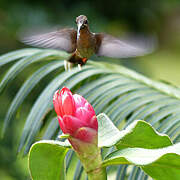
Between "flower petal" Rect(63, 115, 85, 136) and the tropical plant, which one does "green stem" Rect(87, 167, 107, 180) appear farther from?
the tropical plant

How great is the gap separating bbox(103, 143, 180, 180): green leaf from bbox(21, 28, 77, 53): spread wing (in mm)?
510

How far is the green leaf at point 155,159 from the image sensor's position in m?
0.46

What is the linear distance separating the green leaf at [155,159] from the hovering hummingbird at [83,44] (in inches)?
17.5

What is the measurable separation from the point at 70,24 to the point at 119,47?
2294mm

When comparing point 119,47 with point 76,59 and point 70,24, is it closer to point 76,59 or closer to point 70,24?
point 76,59

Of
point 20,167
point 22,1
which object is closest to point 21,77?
point 20,167

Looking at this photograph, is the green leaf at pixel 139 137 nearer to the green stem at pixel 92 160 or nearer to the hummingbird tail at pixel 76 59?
the green stem at pixel 92 160

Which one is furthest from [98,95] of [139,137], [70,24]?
[70,24]

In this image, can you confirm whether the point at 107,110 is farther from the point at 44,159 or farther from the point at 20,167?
the point at 20,167

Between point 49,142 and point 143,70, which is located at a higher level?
point 49,142

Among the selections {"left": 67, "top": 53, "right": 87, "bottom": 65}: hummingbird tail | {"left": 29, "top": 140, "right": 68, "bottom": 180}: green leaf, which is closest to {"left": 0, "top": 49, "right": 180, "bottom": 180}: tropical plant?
{"left": 67, "top": 53, "right": 87, "bottom": 65}: hummingbird tail

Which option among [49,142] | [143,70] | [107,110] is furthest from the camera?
[143,70]

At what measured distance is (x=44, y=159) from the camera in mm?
549

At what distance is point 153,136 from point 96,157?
0.26 feet
